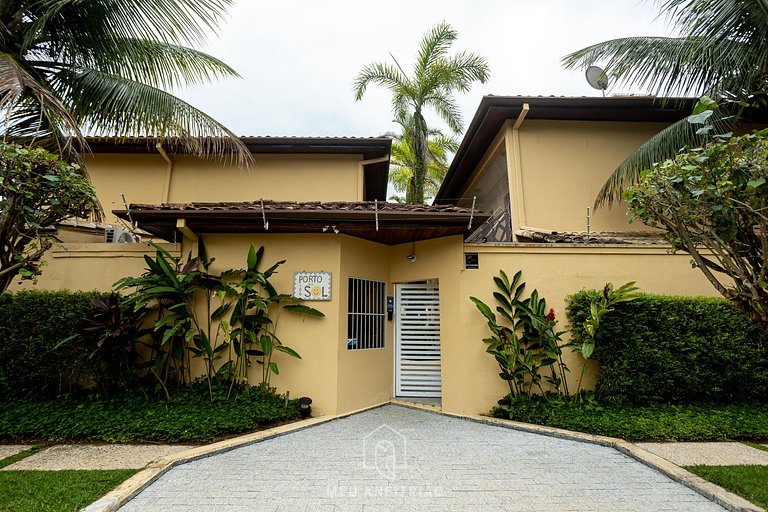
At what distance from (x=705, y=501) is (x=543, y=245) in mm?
4249

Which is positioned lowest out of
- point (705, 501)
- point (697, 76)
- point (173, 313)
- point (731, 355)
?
point (705, 501)

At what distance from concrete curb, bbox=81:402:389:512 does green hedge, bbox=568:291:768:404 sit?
15.5 ft

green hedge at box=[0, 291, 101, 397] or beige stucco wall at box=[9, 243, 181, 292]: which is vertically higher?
beige stucco wall at box=[9, 243, 181, 292]

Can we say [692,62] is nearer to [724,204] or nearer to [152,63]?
[724,204]

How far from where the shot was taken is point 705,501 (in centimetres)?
360

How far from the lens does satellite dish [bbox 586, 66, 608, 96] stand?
354 inches

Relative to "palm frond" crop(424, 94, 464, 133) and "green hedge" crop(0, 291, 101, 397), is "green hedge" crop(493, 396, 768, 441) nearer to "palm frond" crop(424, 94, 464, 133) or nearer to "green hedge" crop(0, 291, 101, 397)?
"green hedge" crop(0, 291, 101, 397)

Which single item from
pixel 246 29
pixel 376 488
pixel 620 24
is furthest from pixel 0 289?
pixel 620 24

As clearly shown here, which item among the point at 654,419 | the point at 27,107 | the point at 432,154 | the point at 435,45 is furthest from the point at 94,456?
the point at 432,154

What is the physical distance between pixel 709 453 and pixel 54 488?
7.70m

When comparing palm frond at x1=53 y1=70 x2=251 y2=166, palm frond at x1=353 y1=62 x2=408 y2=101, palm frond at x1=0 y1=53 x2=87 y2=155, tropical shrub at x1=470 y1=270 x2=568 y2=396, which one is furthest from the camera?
palm frond at x1=353 y1=62 x2=408 y2=101

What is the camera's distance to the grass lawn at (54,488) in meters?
3.39

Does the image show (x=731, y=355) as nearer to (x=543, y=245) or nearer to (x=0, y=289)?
(x=543, y=245)

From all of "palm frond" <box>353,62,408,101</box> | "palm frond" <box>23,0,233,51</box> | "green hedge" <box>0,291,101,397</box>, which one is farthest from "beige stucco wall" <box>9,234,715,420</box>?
"palm frond" <box>353,62,408,101</box>
